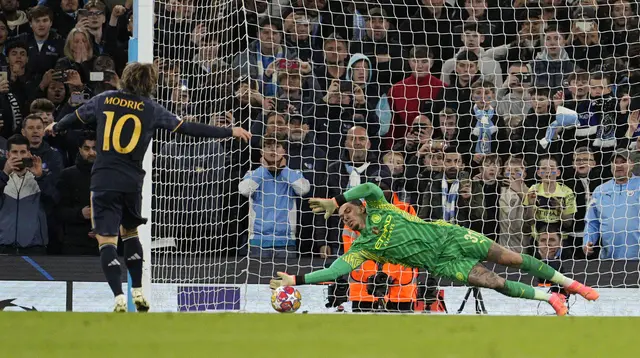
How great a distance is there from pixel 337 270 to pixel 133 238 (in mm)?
1759

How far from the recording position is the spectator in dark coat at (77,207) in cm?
963

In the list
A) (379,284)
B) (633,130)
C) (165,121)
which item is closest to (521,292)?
(379,284)

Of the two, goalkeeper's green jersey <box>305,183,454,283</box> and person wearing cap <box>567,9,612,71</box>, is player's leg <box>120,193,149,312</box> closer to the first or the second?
goalkeeper's green jersey <box>305,183,454,283</box>

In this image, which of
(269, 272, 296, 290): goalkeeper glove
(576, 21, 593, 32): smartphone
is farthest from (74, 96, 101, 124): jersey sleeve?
(576, 21, 593, 32): smartphone

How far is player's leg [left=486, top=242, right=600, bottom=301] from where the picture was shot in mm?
8539

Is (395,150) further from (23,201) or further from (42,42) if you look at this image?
(42,42)

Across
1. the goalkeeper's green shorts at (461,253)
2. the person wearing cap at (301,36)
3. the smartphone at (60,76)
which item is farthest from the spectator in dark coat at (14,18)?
the goalkeeper's green shorts at (461,253)

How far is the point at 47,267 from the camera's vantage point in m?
9.11

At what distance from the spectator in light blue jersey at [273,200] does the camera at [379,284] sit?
709mm

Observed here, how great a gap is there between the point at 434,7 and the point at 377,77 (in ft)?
3.40

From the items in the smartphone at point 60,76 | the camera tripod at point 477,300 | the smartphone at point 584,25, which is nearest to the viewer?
the camera tripod at point 477,300

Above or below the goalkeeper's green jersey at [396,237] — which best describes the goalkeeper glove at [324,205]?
above

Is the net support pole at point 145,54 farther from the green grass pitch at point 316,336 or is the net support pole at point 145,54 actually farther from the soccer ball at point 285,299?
the green grass pitch at point 316,336

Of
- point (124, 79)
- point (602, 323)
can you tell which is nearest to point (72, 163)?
point (124, 79)
